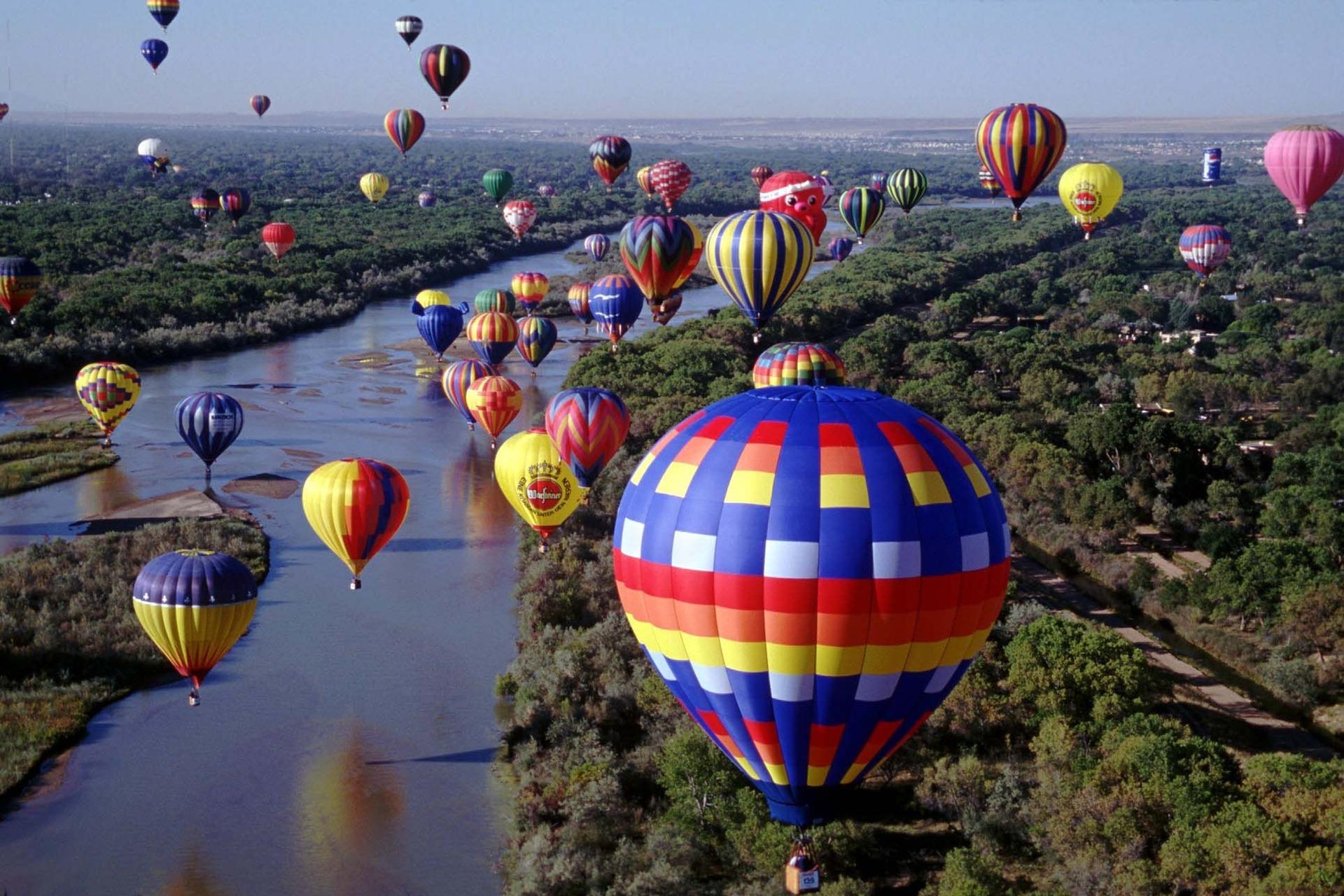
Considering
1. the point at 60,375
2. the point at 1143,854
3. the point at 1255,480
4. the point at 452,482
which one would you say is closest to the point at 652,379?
the point at 452,482

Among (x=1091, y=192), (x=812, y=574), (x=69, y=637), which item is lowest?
(x=69, y=637)

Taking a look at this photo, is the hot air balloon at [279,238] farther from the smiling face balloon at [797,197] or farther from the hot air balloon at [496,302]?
the smiling face balloon at [797,197]

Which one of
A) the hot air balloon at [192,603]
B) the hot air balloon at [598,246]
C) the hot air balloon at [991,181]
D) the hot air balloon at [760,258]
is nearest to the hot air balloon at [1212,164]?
the hot air balloon at [598,246]

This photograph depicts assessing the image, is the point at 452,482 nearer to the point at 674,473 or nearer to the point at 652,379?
the point at 652,379

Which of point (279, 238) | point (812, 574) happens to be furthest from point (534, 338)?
point (812, 574)

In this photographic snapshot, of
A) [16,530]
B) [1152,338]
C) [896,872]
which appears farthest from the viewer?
[1152,338]

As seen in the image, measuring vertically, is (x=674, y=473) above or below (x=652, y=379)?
above

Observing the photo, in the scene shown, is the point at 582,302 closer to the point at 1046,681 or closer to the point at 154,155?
the point at 1046,681

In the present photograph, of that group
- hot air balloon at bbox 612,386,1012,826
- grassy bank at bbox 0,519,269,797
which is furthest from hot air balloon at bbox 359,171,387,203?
hot air balloon at bbox 612,386,1012,826
